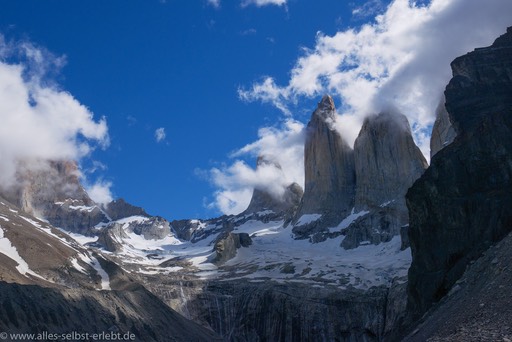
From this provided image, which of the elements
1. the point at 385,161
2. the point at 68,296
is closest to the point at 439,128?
the point at 385,161

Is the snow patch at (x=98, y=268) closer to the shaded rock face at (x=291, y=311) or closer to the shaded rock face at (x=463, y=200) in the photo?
the shaded rock face at (x=291, y=311)

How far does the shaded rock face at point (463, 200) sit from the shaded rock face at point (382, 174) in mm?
92179

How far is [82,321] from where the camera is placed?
72.1 meters

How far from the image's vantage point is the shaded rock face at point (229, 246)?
166 metres

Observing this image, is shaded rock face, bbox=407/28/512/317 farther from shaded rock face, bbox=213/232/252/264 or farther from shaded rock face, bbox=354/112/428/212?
shaded rock face, bbox=354/112/428/212

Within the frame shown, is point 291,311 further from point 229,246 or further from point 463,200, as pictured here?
point 229,246

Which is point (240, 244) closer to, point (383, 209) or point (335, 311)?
point (383, 209)

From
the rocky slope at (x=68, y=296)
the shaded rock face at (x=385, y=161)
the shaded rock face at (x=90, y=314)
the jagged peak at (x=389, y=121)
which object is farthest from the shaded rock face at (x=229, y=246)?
the shaded rock face at (x=90, y=314)

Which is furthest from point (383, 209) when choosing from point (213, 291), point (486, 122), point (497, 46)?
point (486, 122)

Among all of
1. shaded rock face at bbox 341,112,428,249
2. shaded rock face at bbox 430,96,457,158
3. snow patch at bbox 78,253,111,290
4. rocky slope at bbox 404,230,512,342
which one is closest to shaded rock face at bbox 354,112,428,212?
shaded rock face at bbox 341,112,428,249

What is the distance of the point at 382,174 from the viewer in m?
182

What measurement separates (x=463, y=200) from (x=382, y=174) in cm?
11859

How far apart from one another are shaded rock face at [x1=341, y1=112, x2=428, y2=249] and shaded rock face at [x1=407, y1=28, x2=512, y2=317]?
9218 centimetres

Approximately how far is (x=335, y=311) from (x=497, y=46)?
52.9 m
